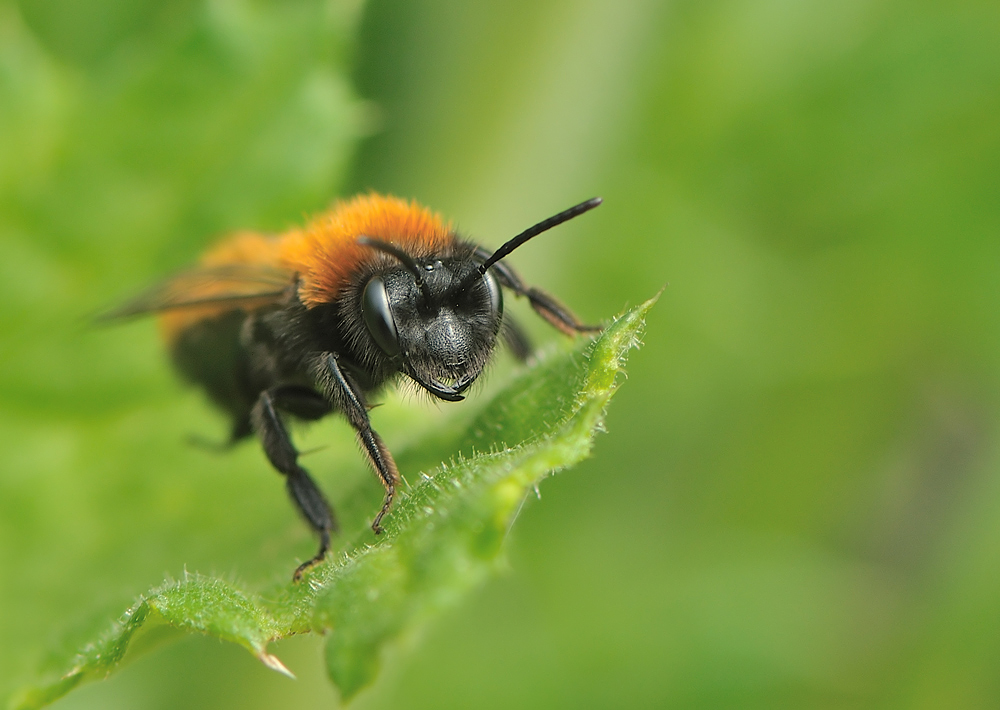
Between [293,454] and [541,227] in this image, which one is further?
[293,454]

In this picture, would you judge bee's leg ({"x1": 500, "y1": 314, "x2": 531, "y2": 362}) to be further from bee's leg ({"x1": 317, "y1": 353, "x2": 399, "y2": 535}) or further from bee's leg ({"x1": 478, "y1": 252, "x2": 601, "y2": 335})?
bee's leg ({"x1": 317, "y1": 353, "x2": 399, "y2": 535})

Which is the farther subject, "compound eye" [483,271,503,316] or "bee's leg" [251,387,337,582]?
"bee's leg" [251,387,337,582]

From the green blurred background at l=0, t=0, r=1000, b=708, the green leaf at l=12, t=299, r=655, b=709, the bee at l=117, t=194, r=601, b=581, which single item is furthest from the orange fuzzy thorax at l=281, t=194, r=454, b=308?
the green blurred background at l=0, t=0, r=1000, b=708

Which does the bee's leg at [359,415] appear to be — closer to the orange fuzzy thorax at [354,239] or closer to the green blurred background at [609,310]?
the orange fuzzy thorax at [354,239]

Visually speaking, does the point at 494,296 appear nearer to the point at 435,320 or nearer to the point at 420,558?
the point at 435,320

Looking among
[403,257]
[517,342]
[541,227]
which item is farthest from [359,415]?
[517,342]

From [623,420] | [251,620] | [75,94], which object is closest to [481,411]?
[251,620]

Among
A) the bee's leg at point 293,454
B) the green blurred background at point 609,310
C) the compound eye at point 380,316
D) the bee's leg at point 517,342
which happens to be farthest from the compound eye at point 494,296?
the green blurred background at point 609,310
